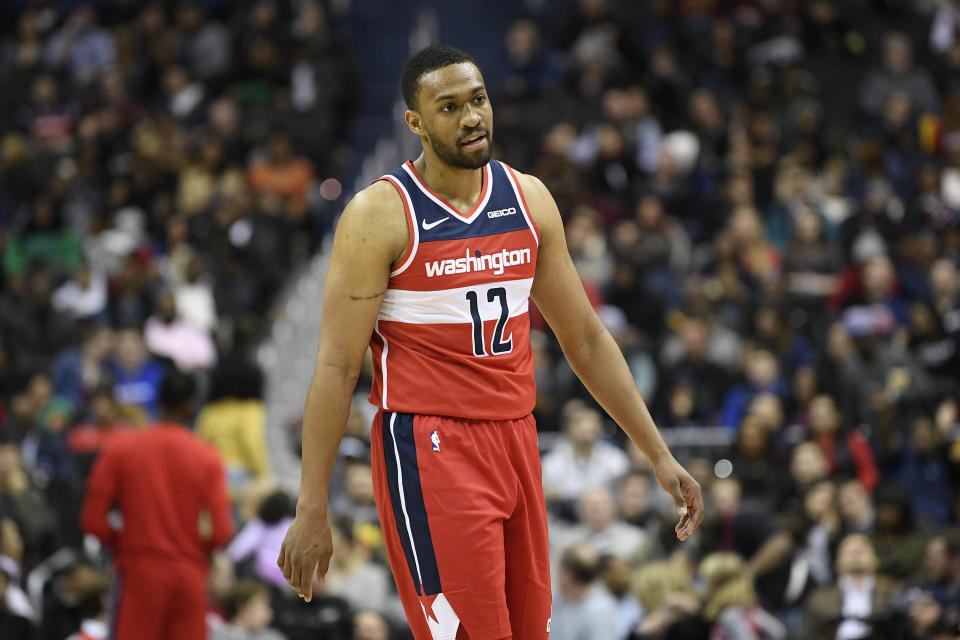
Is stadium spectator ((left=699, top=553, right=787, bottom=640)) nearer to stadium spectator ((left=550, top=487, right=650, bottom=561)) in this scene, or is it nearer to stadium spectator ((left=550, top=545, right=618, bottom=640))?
stadium spectator ((left=550, top=545, right=618, bottom=640))

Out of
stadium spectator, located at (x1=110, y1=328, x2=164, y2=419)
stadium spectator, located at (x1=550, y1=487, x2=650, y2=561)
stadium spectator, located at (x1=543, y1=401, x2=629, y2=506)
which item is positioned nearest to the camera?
stadium spectator, located at (x1=550, y1=487, x2=650, y2=561)

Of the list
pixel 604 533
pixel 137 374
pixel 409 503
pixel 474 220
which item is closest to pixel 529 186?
pixel 474 220

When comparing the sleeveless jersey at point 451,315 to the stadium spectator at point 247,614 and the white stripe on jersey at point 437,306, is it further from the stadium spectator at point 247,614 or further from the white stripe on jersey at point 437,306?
the stadium spectator at point 247,614

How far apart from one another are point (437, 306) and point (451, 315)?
2.1 inches

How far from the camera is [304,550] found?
14.1 feet

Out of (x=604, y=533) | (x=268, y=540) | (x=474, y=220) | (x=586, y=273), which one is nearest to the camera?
(x=474, y=220)

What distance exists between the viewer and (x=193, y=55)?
18156 mm

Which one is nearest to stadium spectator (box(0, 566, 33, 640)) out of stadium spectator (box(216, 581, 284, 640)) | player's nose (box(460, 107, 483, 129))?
stadium spectator (box(216, 581, 284, 640))

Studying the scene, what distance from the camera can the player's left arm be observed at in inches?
187

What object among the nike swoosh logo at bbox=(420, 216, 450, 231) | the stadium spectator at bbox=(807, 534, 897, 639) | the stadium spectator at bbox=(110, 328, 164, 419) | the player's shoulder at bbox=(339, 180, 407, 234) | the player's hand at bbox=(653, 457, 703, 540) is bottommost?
the stadium spectator at bbox=(807, 534, 897, 639)

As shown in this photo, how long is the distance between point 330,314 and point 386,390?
0.31m

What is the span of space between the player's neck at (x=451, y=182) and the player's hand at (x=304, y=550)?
1.10 metres

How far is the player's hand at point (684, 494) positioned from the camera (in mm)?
4734

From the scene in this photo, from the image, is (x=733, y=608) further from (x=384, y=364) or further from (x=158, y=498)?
(x=384, y=364)
